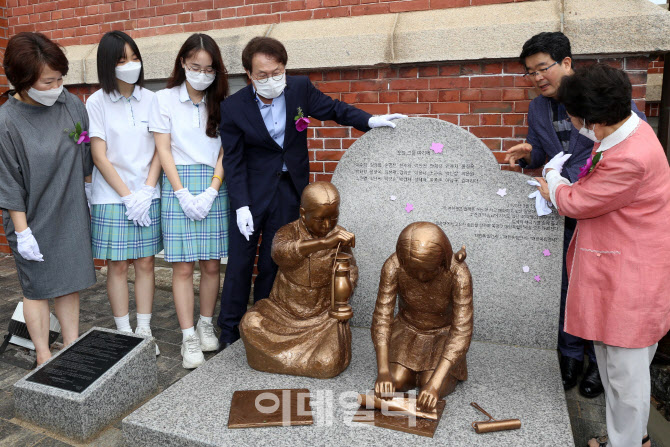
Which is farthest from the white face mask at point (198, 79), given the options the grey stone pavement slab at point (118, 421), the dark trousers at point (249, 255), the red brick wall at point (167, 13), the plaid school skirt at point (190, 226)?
the grey stone pavement slab at point (118, 421)

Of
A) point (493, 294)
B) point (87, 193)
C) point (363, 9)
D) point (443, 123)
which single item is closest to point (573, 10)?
point (443, 123)

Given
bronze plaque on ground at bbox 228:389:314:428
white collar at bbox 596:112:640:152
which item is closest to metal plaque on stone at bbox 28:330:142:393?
bronze plaque on ground at bbox 228:389:314:428

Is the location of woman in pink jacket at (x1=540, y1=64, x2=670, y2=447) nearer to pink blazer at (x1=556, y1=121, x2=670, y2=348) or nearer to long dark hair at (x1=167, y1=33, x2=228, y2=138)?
pink blazer at (x1=556, y1=121, x2=670, y2=348)

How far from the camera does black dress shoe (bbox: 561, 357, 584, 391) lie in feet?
11.0

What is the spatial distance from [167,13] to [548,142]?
393cm

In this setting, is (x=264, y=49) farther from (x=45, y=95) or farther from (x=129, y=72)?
(x=45, y=95)

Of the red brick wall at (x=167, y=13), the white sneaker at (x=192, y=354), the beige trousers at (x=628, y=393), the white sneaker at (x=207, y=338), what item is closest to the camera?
the beige trousers at (x=628, y=393)

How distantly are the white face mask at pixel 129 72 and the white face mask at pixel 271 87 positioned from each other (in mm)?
858

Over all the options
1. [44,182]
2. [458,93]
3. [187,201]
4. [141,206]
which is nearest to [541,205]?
[458,93]

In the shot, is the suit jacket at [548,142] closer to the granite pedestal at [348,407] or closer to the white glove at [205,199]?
the granite pedestal at [348,407]

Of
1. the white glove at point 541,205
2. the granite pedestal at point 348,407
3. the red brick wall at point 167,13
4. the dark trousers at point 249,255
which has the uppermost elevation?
the red brick wall at point 167,13

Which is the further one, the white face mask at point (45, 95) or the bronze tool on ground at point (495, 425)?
the white face mask at point (45, 95)

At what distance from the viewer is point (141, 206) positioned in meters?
3.52

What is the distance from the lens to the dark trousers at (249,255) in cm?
353
